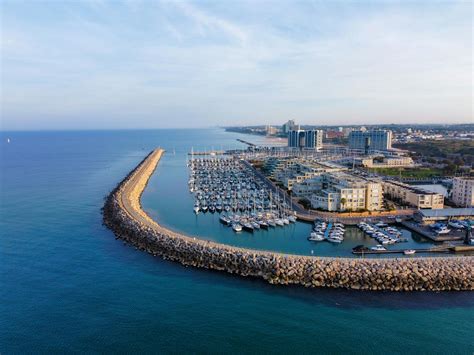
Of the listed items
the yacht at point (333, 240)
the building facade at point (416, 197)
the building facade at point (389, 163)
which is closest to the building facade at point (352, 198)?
the building facade at point (416, 197)

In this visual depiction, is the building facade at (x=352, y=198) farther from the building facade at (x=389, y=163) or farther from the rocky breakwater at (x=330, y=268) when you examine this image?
the building facade at (x=389, y=163)

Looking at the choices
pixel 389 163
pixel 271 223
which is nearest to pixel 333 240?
pixel 271 223

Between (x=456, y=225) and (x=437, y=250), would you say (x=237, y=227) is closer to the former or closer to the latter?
(x=437, y=250)

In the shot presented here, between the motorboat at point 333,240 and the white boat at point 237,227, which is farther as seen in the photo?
the white boat at point 237,227

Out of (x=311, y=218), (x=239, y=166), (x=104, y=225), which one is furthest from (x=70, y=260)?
(x=239, y=166)

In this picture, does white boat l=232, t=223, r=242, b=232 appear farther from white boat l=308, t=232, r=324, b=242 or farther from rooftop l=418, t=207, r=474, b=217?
rooftop l=418, t=207, r=474, b=217

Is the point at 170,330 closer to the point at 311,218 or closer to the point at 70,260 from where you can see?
the point at 70,260

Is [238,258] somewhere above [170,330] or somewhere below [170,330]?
above
